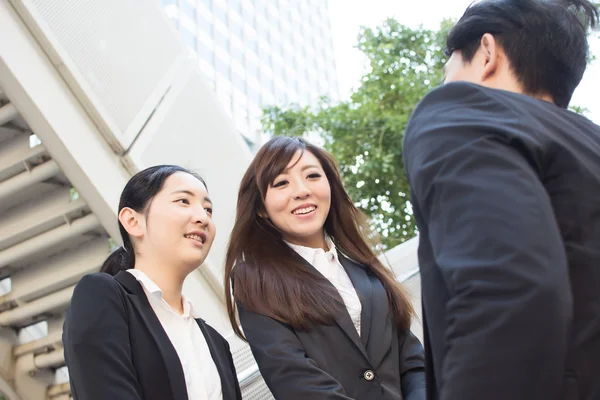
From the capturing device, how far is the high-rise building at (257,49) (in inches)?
1150

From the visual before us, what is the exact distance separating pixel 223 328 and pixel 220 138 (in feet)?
4.85

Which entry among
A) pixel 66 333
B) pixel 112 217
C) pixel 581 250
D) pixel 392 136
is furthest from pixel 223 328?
pixel 581 250

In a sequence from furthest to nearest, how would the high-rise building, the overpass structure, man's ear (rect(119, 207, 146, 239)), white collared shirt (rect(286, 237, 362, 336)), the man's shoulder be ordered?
the high-rise building → the overpass structure → man's ear (rect(119, 207, 146, 239)) → white collared shirt (rect(286, 237, 362, 336)) → the man's shoulder

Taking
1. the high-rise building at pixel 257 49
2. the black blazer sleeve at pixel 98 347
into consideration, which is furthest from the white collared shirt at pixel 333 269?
the high-rise building at pixel 257 49

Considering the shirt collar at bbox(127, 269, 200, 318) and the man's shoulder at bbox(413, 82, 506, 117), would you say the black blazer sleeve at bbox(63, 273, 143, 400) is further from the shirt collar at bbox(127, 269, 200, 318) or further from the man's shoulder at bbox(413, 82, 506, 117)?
the man's shoulder at bbox(413, 82, 506, 117)

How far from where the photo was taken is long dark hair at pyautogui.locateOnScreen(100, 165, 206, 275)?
2.07m

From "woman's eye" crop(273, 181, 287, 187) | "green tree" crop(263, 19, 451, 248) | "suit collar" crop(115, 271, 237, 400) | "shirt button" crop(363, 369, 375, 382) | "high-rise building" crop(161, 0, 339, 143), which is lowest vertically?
"shirt button" crop(363, 369, 375, 382)

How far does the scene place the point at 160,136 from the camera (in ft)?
14.4

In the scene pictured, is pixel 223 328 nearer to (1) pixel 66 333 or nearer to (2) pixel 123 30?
(2) pixel 123 30

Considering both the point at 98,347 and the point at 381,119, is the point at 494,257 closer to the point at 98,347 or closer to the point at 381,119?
the point at 98,347

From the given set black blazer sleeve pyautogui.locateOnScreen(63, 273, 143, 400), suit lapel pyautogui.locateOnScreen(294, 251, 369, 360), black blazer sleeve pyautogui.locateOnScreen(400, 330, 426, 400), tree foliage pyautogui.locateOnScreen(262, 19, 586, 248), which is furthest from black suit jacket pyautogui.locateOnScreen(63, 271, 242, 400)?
tree foliage pyautogui.locateOnScreen(262, 19, 586, 248)

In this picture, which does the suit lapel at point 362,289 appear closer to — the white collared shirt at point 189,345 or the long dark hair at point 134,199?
the white collared shirt at point 189,345

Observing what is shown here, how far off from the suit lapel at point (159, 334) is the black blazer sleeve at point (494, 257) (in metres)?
0.89

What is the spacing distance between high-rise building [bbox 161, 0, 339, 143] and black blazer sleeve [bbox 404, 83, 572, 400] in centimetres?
2376
